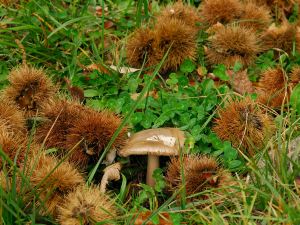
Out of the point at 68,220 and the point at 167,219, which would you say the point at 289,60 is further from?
the point at 68,220

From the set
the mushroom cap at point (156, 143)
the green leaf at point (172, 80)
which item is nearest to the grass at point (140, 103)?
the green leaf at point (172, 80)

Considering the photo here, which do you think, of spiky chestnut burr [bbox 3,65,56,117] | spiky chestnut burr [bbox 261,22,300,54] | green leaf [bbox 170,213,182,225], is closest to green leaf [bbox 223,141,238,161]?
green leaf [bbox 170,213,182,225]

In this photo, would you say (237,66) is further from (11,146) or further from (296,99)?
(11,146)

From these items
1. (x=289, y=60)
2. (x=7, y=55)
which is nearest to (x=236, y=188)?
(x=289, y=60)

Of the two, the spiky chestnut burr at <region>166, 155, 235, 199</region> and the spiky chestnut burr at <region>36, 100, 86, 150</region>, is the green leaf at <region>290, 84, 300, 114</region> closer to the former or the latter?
the spiky chestnut burr at <region>166, 155, 235, 199</region>

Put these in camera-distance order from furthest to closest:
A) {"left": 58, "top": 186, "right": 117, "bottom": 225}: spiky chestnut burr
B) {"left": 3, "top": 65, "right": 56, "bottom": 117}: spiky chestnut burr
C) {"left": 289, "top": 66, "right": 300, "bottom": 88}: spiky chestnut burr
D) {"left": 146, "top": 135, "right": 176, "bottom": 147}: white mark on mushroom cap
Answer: {"left": 289, "top": 66, "right": 300, "bottom": 88}: spiky chestnut burr → {"left": 3, "top": 65, "right": 56, "bottom": 117}: spiky chestnut burr → {"left": 146, "top": 135, "right": 176, "bottom": 147}: white mark on mushroom cap → {"left": 58, "top": 186, "right": 117, "bottom": 225}: spiky chestnut burr
